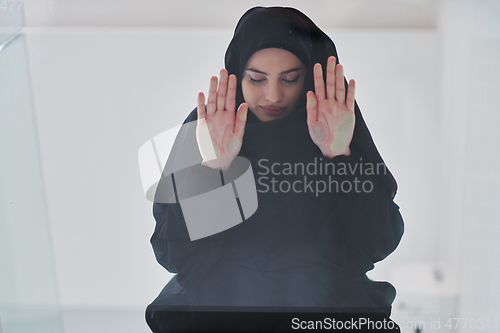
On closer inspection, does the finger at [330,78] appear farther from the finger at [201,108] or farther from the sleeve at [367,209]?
the finger at [201,108]

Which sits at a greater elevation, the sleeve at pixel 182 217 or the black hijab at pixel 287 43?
the black hijab at pixel 287 43

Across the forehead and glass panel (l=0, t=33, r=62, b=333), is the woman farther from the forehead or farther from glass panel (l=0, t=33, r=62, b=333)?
glass panel (l=0, t=33, r=62, b=333)

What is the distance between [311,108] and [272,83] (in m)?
0.10

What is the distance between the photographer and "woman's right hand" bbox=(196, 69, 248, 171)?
878 millimetres

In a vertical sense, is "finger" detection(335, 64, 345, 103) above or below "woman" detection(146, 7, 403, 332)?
above

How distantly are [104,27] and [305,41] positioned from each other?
1.48ft

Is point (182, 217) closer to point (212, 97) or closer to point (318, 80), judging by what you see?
point (212, 97)

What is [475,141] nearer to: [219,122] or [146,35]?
[219,122]

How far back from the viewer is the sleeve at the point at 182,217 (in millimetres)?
899

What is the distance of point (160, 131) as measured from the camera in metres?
0.92

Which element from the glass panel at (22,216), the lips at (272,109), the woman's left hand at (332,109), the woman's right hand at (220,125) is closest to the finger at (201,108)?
the woman's right hand at (220,125)

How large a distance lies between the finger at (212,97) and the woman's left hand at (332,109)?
204 millimetres

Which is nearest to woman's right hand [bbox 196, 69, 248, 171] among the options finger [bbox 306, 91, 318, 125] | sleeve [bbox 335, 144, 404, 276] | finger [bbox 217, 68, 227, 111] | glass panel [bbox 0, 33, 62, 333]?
finger [bbox 217, 68, 227, 111]

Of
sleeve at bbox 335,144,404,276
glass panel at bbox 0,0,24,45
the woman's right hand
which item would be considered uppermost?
glass panel at bbox 0,0,24,45
